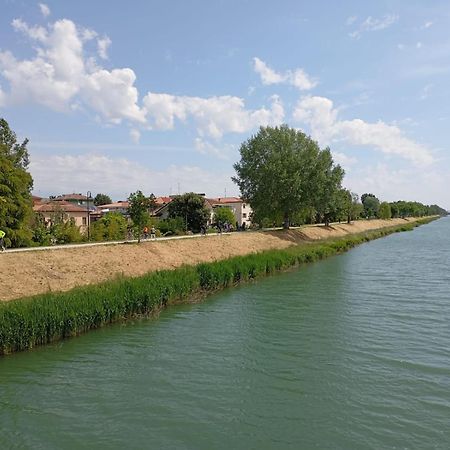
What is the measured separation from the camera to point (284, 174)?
58.4 m

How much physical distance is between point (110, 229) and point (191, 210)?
25.3 m

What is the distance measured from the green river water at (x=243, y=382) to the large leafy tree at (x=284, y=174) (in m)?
37.6

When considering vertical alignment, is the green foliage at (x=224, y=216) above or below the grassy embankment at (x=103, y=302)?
above

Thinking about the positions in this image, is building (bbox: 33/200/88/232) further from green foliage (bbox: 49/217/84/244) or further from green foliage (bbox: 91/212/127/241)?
green foliage (bbox: 49/217/84/244)

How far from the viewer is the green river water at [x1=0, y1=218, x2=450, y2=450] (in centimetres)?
1055

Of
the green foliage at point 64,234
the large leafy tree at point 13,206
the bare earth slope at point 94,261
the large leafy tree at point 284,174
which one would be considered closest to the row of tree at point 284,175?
the large leafy tree at point 284,174

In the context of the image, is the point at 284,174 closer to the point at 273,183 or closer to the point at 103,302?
the point at 273,183

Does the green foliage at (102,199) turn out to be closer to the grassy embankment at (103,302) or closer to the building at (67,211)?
the building at (67,211)

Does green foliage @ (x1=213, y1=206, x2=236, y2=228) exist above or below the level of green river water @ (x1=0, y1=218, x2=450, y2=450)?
above

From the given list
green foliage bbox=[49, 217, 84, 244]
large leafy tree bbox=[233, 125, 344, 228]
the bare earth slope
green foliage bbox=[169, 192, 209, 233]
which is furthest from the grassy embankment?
green foliage bbox=[169, 192, 209, 233]

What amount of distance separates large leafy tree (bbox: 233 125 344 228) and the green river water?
37560 millimetres

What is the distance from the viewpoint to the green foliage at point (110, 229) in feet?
147

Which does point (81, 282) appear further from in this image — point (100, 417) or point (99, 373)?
point (100, 417)

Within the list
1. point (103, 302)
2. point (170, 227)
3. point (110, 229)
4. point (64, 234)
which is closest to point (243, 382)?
point (103, 302)
